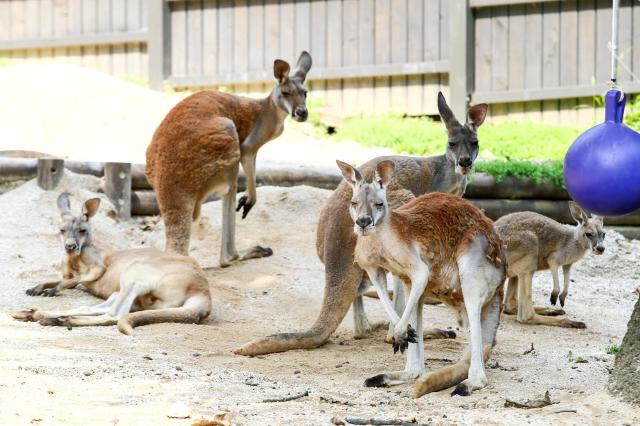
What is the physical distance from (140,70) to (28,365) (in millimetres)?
10787

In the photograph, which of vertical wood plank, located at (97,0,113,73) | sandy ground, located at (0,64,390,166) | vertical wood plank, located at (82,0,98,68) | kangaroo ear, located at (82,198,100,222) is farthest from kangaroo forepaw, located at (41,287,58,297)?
vertical wood plank, located at (82,0,98,68)

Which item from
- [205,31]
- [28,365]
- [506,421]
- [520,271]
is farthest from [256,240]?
[205,31]

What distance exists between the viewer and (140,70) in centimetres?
1532

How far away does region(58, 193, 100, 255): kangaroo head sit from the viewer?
727cm

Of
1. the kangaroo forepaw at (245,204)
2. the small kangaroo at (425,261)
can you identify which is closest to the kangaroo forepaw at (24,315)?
the small kangaroo at (425,261)

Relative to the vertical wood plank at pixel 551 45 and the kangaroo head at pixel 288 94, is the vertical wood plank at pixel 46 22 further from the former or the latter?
the kangaroo head at pixel 288 94

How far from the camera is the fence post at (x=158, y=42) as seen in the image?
14.8 m

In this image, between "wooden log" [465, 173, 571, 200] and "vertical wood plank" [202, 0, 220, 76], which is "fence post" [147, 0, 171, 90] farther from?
"wooden log" [465, 173, 571, 200]

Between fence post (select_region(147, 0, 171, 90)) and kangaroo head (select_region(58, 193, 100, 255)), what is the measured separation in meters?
7.53

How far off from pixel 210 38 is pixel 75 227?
7.78m

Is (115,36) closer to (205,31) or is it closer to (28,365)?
(205,31)

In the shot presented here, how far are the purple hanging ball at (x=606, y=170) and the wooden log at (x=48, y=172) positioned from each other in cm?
532

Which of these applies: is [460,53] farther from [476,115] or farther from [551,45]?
[476,115]

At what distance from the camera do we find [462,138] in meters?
7.13
